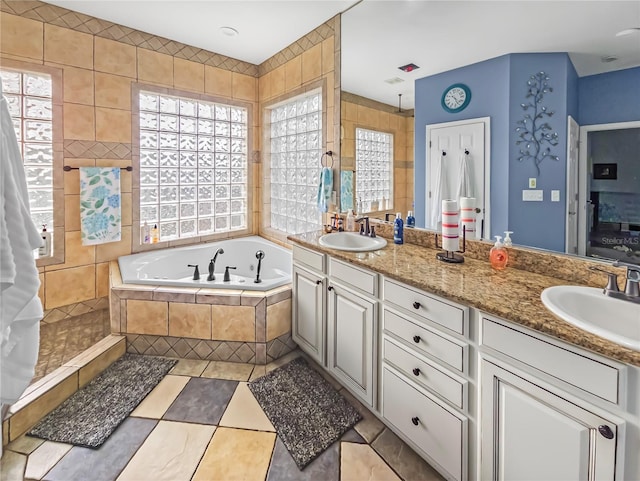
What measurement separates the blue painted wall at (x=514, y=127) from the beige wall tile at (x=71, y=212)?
2.94 metres

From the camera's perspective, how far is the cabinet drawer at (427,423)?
1.21m

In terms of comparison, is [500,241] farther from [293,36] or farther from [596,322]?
[293,36]

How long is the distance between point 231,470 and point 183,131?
2.95 meters

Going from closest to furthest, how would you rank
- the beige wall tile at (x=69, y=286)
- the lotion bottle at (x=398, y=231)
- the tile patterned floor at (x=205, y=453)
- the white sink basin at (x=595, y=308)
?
the white sink basin at (x=595, y=308) → the tile patterned floor at (x=205, y=453) → the lotion bottle at (x=398, y=231) → the beige wall tile at (x=69, y=286)

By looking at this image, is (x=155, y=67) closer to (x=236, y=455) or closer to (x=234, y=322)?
(x=234, y=322)

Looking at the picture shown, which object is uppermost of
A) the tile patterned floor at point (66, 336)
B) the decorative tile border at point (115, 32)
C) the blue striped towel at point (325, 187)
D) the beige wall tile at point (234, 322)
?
the decorative tile border at point (115, 32)

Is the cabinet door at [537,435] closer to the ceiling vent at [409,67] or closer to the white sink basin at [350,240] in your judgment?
the white sink basin at [350,240]

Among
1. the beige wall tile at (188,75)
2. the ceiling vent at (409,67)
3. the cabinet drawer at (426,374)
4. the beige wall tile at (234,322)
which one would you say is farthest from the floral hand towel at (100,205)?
the cabinet drawer at (426,374)

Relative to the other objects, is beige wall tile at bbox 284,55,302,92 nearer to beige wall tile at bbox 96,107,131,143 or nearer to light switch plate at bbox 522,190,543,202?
beige wall tile at bbox 96,107,131,143

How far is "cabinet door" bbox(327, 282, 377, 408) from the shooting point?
63.6 inches

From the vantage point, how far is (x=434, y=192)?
6.13ft

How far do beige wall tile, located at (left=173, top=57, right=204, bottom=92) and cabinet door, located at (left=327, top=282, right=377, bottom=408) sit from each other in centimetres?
257

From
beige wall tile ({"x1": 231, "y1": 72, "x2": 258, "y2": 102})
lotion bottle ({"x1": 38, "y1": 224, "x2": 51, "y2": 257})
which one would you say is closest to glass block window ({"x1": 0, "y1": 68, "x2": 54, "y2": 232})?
lotion bottle ({"x1": 38, "y1": 224, "x2": 51, "y2": 257})

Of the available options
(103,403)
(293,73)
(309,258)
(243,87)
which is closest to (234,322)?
(309,258)
